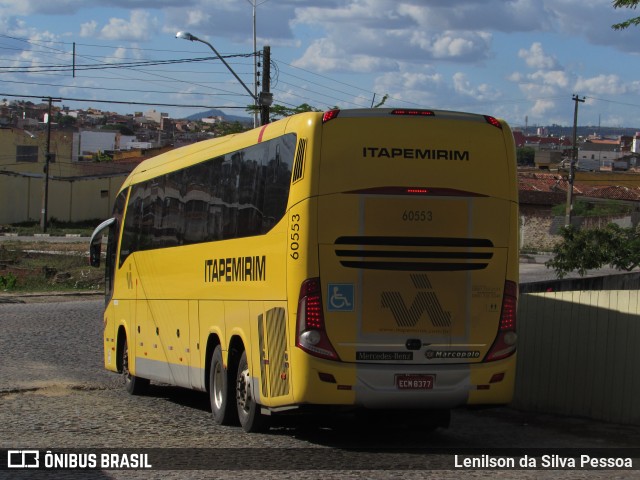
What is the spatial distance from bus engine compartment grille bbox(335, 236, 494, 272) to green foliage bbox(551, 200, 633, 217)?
66382 mm

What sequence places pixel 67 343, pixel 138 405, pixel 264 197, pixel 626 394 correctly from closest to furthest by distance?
1. pixel 264 197
2. pixel 626 394
3. pixel 138 405
4. pixel 67 343

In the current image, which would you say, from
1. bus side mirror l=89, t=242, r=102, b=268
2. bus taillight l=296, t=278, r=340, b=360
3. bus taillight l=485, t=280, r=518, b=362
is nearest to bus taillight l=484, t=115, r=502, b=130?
bus taillight l=485, t=280, r=518, b=362

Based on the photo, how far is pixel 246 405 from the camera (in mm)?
12203

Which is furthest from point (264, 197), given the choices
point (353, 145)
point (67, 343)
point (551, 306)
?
point (67, 343)

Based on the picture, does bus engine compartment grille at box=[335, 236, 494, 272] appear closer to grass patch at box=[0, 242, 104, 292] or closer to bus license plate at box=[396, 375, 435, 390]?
bus license plate at box=[396, 375, 435, 390]

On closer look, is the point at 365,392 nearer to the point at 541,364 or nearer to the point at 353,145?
the point at 353,145

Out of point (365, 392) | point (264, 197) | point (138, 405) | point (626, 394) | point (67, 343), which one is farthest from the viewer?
point (67, 343)

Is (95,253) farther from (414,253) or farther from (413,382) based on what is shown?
(413,382)

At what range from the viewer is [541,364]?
47.9ft

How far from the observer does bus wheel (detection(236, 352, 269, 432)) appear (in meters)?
11.9

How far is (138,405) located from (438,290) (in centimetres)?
628

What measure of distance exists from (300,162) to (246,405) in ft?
9.79

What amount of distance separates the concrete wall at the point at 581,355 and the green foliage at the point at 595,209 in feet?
205

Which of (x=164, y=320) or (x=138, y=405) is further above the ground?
(x=164, y=320)
